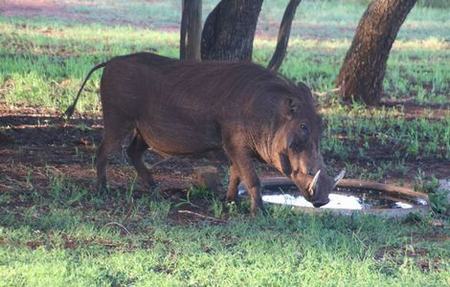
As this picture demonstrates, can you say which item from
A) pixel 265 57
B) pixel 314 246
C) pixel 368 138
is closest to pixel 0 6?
pixel 265 57

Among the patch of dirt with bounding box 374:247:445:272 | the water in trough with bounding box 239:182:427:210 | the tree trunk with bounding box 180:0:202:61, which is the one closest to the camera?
the patch of dirt with bounding box 374:247:445:272

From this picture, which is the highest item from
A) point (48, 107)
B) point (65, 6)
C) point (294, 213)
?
point (294, 213)

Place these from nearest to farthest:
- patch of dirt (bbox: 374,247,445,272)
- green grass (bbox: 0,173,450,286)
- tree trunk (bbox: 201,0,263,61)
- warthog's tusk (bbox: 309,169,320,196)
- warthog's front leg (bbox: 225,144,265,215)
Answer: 1. green grass (bbox: 0,173,450,286)
2. patch of dirt (bbox: 374,247,445,272)
3. warthog's tusk (bbox: 309,169,320,196)
4. warthog's front leg (bbox: 225,144,265,215)
5. tree trunk (bbox: 201,0,263,61)

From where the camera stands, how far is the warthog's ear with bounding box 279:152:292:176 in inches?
262

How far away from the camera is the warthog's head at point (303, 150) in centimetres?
640

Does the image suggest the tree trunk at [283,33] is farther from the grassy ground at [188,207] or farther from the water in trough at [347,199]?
the water in trough at [347,199]

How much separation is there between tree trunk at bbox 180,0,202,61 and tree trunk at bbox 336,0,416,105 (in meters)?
2.96

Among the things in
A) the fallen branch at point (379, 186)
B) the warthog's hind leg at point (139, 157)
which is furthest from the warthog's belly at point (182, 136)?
the fallen branch at point (379, 186)

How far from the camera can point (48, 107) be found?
34.6 ft

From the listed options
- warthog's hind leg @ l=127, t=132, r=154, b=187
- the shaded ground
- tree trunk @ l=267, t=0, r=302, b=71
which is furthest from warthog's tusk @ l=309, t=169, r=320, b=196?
tree trunk @ l=267, t=0, r=302, b=71

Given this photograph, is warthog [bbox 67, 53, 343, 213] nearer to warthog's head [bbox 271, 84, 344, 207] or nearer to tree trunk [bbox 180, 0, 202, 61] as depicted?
warthog's head [bbox 271, 84, 344, 207]

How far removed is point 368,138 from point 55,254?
4.88 m

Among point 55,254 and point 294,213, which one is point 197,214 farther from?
point 55,254

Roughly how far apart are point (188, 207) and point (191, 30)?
2.28m
